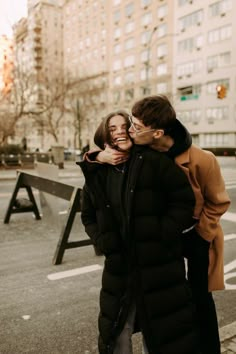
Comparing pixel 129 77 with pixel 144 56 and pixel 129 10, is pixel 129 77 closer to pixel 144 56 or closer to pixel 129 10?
pixel 144 56

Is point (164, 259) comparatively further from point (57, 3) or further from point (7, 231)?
point (57, 3)

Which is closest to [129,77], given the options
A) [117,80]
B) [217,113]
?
[117,80]

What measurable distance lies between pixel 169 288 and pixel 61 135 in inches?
3373

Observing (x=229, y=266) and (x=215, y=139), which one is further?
(x=215, y=139)

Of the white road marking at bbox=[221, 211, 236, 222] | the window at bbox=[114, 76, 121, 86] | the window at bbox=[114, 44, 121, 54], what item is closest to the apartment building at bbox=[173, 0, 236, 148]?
the window at bbox=[114, 76, 121, 86]

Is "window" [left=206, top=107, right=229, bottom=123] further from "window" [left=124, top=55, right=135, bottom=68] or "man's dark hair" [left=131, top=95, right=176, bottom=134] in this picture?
"man's dark hair" [left=131, top=95, right=176, bottom=134]

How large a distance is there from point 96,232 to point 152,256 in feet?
1.41

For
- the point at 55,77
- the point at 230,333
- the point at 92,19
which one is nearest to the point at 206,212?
the point at 230,333

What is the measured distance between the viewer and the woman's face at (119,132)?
215 cm

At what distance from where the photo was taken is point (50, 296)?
4055 millimetres

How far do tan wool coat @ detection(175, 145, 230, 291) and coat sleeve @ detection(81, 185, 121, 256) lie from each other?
0.55m

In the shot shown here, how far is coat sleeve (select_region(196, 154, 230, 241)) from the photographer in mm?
2270

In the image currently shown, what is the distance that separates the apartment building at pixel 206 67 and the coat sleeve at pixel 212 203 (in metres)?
45.7

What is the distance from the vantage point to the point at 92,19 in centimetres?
7869
